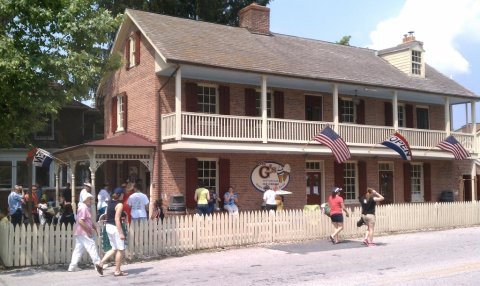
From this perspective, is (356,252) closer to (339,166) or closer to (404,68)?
Result: (339,166)

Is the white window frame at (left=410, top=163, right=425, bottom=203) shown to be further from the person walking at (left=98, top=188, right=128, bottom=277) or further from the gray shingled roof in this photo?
the person walking at (left=98, top=188, right=128, bottom=277)

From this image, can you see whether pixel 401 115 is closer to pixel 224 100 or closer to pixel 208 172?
pixel 224 100

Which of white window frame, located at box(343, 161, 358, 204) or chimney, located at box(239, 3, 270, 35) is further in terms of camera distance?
chimney, located at box(239, 3, 270, 35)

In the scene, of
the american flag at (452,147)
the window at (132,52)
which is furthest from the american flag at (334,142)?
the window at (132,52)

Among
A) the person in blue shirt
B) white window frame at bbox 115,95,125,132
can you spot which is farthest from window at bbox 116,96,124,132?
the person in blue shirt

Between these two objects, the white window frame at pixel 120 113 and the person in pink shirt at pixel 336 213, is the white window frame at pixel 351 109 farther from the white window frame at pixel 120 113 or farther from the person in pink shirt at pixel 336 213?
the white window frame at pixel 120 113

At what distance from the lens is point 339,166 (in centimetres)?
2356

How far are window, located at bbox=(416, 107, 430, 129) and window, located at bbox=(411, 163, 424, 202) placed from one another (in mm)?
1943

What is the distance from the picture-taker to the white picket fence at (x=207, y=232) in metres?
12.4

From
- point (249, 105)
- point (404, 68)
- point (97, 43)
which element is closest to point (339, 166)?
point (249, 105)

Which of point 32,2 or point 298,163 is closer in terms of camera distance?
point 32,2

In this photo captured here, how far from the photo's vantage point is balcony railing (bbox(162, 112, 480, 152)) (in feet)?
60.8

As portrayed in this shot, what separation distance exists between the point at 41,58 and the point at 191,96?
27.7ft

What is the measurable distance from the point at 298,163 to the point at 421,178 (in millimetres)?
7766
